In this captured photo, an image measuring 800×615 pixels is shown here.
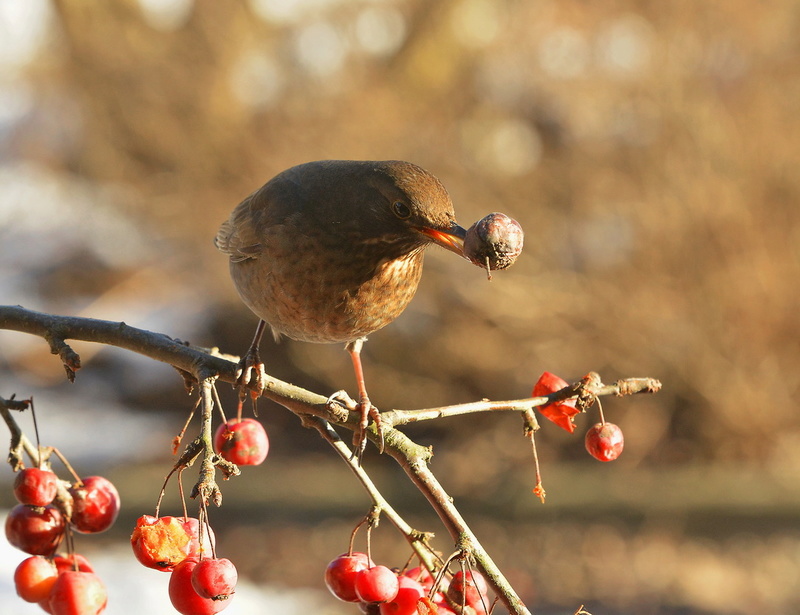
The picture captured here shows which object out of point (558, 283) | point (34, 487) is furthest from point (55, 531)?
point (558, 283)

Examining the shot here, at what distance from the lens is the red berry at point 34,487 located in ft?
5.94

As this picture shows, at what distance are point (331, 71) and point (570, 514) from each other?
15.7ft

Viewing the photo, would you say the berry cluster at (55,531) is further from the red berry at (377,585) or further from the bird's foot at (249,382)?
the red berry at (377,585)

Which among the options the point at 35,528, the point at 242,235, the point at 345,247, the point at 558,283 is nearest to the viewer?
the point at 35,528

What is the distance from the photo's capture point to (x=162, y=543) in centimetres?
153

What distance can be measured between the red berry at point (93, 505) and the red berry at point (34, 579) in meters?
0.12

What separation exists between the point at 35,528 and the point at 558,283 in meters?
6.07

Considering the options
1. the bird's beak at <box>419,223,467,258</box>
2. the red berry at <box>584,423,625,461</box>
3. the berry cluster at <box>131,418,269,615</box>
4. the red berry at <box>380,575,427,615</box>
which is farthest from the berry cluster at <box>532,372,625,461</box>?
the berry cluster at <box>131,418,269,615</box>

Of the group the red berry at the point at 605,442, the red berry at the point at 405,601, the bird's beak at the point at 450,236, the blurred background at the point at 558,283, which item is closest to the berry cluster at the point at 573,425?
the red berry at the point at 605,442

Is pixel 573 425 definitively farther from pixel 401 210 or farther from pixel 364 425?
pixel 401 210

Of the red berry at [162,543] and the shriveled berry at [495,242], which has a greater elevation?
the shriveled berry at [495,242]

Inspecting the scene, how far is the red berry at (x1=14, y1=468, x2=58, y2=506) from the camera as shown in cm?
181

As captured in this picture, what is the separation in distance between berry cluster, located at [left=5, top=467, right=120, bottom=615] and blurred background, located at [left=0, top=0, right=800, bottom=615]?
14.8 feet

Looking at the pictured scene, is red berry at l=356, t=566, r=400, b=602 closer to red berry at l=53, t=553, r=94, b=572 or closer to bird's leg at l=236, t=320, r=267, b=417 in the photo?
bird's leg at l=236, t=320, r=267, b=417
